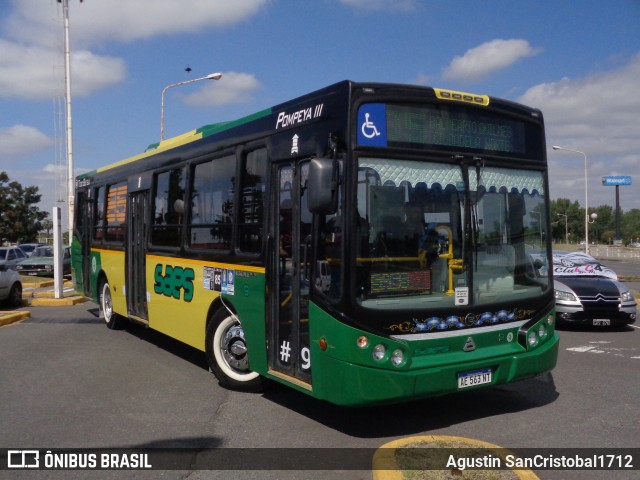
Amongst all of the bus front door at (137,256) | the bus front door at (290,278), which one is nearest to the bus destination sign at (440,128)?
the bus front door at (290,278)

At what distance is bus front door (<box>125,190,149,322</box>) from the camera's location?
33.7 ft

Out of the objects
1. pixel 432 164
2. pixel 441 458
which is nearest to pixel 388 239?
pixel 432 164

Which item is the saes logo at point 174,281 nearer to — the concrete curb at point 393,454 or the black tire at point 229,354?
the black tire at point 229,354

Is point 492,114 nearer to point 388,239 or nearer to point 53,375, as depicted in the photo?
point 388,239

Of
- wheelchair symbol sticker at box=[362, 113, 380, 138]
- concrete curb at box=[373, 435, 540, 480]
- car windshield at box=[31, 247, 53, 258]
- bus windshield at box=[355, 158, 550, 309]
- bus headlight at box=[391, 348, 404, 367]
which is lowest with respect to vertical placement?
concrete curb at box=[373, 435, 540, 480]

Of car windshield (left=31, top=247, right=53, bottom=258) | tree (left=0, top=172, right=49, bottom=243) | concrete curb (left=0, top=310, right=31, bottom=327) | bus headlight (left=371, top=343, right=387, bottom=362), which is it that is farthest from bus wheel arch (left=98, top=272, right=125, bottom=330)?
tree (left=0, top=172, right=49, bottom=243)

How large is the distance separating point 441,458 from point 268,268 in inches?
103

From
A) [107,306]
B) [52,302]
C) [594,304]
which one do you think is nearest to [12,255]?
[52,302]

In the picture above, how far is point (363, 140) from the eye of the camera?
17.9 feet

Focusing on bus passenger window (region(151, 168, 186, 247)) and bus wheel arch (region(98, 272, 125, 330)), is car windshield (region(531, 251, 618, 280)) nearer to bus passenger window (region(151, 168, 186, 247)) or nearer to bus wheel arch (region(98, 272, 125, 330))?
bus passenger window (region(151, 168, 186, 247))

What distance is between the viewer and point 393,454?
16.3 ft

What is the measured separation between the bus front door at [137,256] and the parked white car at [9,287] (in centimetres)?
726

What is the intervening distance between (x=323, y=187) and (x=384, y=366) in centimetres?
162

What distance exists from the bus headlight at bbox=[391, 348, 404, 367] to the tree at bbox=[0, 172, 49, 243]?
58.4m
